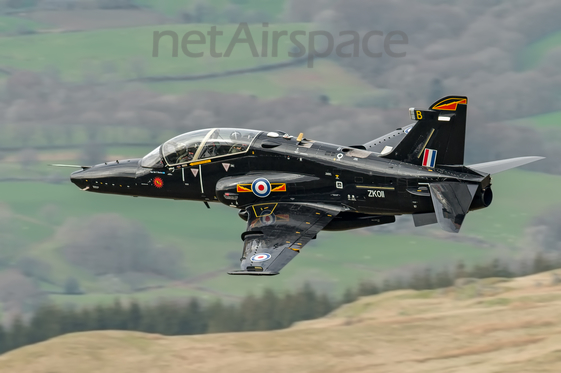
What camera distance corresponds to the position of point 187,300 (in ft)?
238

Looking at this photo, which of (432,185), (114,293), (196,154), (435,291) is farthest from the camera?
(114,293)

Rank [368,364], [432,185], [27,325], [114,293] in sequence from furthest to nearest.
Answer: [114,293], [27,325], [368,364], [432,185]

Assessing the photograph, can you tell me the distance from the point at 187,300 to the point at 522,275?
87.7 ft

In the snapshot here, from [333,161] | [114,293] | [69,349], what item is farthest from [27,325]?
[333,161]

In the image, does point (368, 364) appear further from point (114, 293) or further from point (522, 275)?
point (114, 293)

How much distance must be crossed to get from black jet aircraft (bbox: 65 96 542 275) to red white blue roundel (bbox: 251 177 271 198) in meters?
0.04

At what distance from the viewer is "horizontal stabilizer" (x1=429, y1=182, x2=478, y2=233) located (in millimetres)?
30484

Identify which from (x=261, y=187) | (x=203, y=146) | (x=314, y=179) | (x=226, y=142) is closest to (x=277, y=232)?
(x=261, y=187)

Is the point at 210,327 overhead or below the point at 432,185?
below

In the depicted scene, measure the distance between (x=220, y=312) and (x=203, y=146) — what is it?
33.6m

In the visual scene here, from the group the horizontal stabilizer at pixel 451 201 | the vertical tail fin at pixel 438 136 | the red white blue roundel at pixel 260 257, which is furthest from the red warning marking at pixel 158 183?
the horizontal stabilizer at pixel 451 201

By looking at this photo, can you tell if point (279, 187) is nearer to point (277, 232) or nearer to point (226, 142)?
point (277, 232)

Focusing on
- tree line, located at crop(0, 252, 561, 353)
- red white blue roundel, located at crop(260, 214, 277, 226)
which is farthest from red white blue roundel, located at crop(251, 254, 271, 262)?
tree line, located at crop(0, 252, 561, 353)

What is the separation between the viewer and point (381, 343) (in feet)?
180
